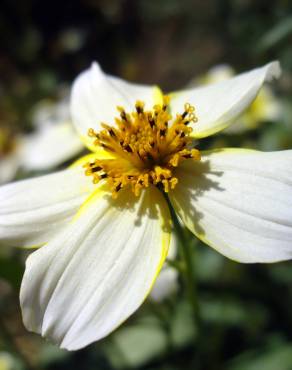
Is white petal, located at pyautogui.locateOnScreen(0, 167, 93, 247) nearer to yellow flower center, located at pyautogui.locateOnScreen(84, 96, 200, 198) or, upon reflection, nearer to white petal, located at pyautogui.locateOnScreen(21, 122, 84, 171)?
yellow flower center, located at pyautogui.locateOnScreen(84, 96, 200, 198)

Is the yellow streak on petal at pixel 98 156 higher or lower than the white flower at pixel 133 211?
higher

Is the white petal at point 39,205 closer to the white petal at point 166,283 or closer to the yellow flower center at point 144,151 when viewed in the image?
the yellow flower center at point 144,151

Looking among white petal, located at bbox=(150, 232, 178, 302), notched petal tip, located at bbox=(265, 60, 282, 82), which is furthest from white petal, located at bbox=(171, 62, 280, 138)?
Answer: white petal, located at bbox=(150, 232, 178, 302)

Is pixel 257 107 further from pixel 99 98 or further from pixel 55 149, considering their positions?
pixel 99 98

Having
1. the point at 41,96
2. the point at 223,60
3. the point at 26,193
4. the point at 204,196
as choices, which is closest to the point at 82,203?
the point at 26,193

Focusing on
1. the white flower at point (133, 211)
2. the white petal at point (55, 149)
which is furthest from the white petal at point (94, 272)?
the white petal at point (55, 149)

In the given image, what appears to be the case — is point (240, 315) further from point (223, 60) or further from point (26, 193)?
point (223, 60)

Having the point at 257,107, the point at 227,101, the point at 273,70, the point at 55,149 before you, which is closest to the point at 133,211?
the point at 227,101
